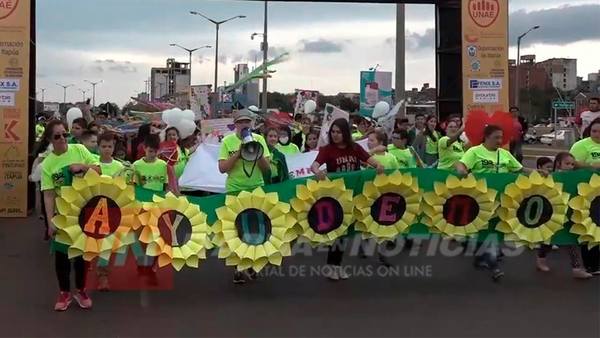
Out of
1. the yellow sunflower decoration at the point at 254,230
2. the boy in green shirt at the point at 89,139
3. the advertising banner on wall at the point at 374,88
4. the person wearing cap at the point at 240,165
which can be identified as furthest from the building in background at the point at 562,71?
the yellow sunflower decoration at the point at 254,230

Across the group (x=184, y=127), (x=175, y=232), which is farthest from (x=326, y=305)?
(x=184, y=127)

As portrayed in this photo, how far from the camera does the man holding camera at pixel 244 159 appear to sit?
22.9 ft

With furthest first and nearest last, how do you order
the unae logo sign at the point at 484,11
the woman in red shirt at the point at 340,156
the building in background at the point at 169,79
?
the building in background at the point at 169,79, the unae logo sign at the point at 484,11, the woman in red shirt at the point at 340,156

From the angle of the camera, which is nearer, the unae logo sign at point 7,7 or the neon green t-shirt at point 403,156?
the neon green t-shirt at point 403,156

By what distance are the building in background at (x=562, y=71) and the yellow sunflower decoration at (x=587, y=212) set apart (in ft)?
394

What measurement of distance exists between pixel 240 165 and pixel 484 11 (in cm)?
777

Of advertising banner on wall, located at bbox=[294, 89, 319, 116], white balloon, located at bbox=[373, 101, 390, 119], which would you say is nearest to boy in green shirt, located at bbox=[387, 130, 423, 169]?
white balloon, located at bbox=[373, 101, 390, 119]

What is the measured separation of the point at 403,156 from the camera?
364 inches

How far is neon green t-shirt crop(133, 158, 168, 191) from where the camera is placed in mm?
7195

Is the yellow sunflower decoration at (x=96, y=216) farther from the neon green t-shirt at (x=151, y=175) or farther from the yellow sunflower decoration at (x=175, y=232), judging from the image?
the neon green t-shirt at (x=151, y=175)

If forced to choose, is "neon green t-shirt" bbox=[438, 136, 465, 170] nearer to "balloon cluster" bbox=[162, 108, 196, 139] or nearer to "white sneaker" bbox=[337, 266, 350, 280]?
"white sneaker" bbox=[337, 266, 350, 280]

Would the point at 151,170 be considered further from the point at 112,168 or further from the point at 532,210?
the point at 532,210

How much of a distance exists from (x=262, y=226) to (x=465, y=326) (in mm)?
2046

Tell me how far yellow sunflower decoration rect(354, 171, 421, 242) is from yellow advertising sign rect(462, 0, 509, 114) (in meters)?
6.55
